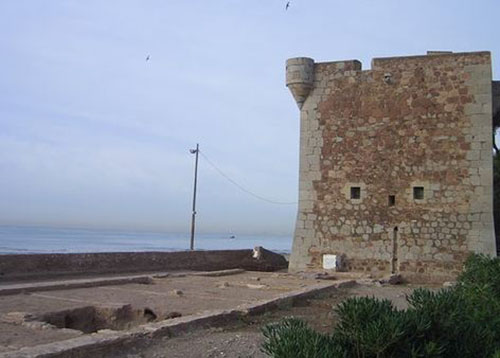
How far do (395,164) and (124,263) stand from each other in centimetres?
774

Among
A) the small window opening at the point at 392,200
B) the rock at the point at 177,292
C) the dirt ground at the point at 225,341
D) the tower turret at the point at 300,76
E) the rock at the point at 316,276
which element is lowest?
the dirt ground at the point at 225,341

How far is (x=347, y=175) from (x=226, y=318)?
29.5 ft

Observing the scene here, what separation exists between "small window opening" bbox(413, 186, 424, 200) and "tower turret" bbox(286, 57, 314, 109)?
416 centimetres

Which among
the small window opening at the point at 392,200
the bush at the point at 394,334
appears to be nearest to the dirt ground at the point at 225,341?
the bush at the point at 394,334

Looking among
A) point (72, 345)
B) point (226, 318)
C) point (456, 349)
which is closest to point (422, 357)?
point (456, 349)

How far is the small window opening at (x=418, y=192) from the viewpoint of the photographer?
15227mm

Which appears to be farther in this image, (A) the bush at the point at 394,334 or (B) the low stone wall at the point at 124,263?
(B) the low stone wall at the point at 124,263

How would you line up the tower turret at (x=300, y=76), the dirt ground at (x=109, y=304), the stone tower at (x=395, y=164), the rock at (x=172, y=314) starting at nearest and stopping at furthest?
the dirt ground at (x=109, y=304) < the rock at (x=172, y=314) < the stone tower at (x=395, y=164) < the tower turret at (x=300, y=76)

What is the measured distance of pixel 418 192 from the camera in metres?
15.3

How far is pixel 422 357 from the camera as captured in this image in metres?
3.82

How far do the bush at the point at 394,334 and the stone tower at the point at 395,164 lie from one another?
1068 centimetres

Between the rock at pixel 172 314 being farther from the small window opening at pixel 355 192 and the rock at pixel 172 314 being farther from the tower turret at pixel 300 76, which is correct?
the tower turret at pixel 300 76

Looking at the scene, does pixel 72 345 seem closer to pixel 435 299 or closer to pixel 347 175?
pixel 435 299

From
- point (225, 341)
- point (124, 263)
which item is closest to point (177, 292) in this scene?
point (225, 341)
